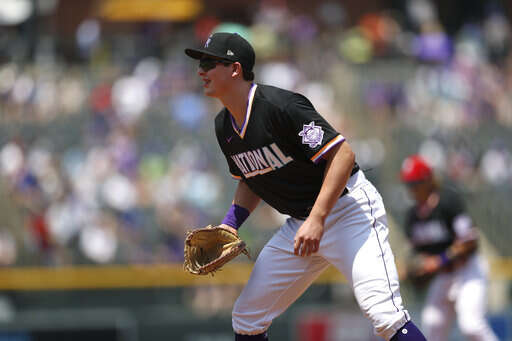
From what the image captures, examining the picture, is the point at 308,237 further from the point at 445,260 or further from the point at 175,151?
the point at 175,151

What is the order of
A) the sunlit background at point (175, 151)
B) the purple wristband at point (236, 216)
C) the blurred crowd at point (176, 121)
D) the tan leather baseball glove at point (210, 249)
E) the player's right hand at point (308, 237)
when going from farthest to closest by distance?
the blurred crowd at point (176, 121), the sunlit background at point (175, 151), the purple wristband at point (236, 216), the tan leather baseball glove at point (210, 249), the player's right hand at point (308, 237)

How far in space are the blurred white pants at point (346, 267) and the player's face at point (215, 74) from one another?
3.24 feet

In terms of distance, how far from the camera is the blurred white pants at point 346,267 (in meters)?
5.26

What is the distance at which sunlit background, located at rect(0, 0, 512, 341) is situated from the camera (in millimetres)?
12297

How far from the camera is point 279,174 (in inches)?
214

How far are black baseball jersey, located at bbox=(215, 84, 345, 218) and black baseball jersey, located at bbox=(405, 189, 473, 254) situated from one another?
2870mm

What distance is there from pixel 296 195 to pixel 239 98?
69 centimetres

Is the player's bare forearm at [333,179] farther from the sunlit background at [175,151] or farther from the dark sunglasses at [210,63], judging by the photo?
the sunlit background at [175,151]

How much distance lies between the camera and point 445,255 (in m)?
8.16

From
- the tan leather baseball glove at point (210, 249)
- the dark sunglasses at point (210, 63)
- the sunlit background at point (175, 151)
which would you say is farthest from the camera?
the sunlit background at point (175, 151)

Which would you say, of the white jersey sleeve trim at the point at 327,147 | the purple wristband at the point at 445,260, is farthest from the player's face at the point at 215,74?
the purple wristband at the point at 445,260

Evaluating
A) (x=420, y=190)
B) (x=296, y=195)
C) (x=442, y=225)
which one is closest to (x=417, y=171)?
(x=420, y=190)

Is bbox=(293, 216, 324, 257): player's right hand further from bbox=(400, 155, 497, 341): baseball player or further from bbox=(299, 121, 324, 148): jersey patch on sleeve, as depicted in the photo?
bbox=(400, 155, 497, 341): baseball player

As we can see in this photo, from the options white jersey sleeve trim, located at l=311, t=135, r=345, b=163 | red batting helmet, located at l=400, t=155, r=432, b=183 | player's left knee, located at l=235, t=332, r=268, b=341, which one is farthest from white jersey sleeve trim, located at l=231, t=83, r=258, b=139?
red batting helmet, located at l=400, t=155, r=432, b=183
